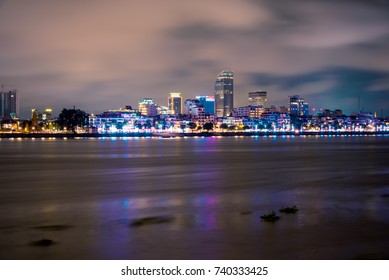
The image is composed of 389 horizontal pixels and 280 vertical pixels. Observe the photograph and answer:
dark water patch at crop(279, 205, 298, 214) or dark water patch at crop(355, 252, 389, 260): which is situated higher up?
dark water patch at crop(279, 205, 298, 214)

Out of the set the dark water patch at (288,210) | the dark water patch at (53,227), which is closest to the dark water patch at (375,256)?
the dark water patch at (288,210)

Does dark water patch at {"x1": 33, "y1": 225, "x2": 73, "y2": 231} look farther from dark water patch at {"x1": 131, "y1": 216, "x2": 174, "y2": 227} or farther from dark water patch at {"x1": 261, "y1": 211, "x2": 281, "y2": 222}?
dark water patch at {"x1": 261, "y1": 211, "x2": 281, "y2": 222}

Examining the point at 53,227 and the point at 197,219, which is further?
the point at 197,219

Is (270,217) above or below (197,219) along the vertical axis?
above

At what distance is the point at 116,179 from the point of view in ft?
99.5

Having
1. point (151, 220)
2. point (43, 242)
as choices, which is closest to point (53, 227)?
point (43, 242)

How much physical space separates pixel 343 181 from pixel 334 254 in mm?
17307

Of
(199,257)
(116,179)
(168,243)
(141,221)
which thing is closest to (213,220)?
(141,221)

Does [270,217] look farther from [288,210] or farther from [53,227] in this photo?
[53,227]

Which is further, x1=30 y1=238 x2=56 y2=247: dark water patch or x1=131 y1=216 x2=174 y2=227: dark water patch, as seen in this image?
x1=131 y1=216 x2=174 y2=227: dark water patch

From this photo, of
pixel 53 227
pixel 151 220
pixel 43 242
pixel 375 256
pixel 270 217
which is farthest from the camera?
pixel 151 220

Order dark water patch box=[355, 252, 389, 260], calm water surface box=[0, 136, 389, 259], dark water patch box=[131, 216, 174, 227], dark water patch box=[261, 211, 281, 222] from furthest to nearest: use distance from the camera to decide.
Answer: dark water patch box=[261, 211, 281, 222] < dark water patch box=[131, 216, 174, 227] < calm water surface box=[0, 136, 389, 259] < dark water patch box=[355, 252, 389, 260]

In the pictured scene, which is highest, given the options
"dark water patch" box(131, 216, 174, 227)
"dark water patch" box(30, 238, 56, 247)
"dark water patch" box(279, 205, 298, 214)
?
"dark water patch" box(279, 205, 298, 214)

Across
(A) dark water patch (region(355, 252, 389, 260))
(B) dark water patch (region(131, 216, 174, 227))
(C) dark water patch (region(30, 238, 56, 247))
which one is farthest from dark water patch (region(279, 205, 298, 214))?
(C) dark water patch (region(30, 238, 56, 247))
